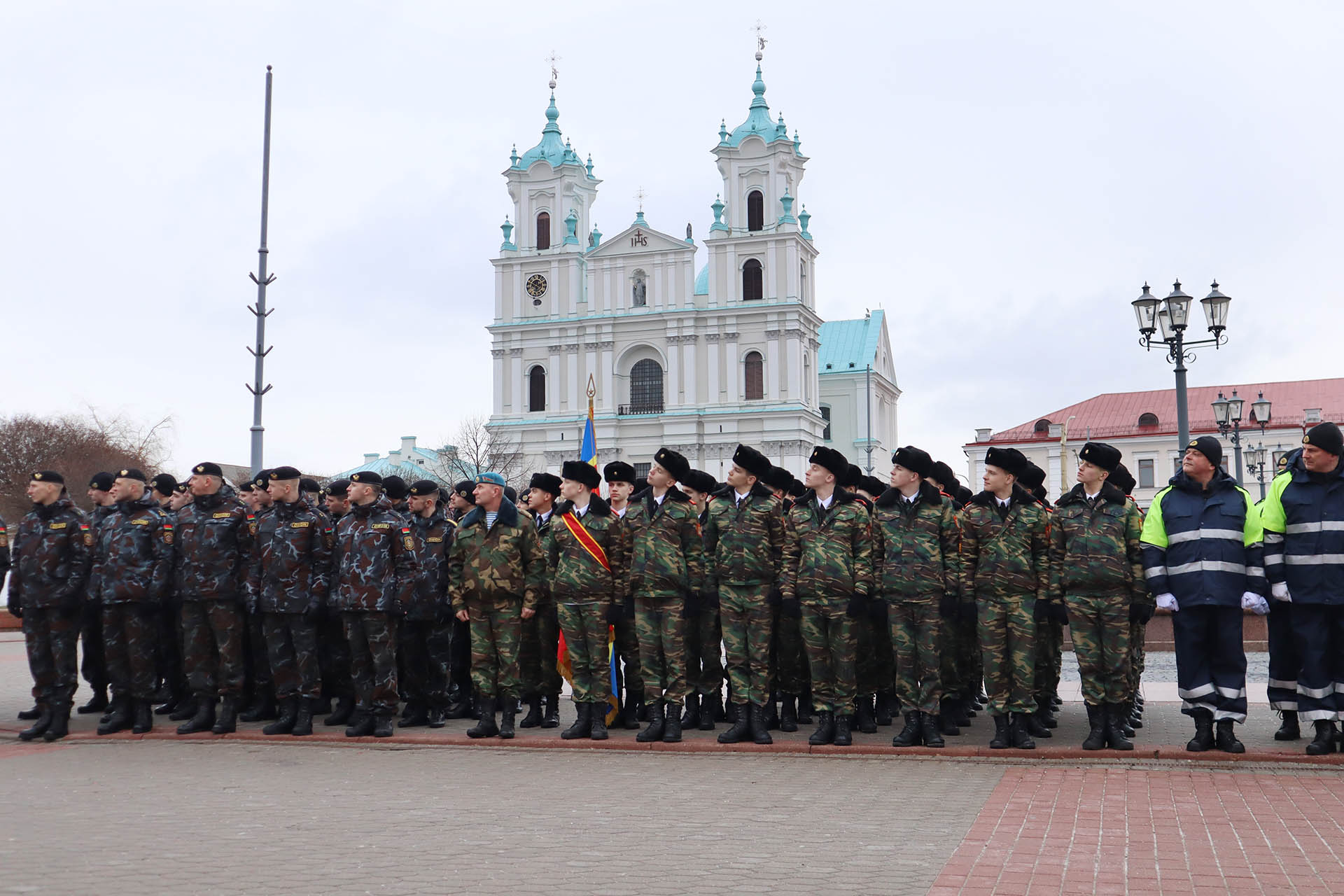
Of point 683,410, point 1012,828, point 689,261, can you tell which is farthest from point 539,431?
point 1012,828

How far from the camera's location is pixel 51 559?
30.9 feet

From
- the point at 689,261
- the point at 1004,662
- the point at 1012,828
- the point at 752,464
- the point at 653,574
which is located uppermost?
the point at 689,261

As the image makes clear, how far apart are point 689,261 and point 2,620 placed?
5138cm

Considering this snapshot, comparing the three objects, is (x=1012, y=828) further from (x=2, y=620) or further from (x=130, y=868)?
(x=2, y=620)

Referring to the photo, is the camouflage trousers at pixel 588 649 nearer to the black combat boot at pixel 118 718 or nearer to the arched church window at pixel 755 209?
the black combat boot at pixel 118 718

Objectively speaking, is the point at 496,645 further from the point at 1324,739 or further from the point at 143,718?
the point at 1324,739

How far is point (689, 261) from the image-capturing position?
230ft

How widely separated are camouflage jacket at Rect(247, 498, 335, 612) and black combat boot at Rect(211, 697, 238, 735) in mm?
771

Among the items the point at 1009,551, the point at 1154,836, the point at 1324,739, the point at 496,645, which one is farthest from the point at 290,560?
the point at 1324,739

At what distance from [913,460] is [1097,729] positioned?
2.23 m

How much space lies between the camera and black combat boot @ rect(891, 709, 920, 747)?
8.24 metres

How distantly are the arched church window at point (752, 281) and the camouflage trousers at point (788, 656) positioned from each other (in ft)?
196

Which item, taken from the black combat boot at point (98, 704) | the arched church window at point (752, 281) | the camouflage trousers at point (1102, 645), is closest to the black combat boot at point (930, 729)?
the camouflage trousers at point (1102, 645)

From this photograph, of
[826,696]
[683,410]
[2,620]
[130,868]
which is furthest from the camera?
[683,410]
